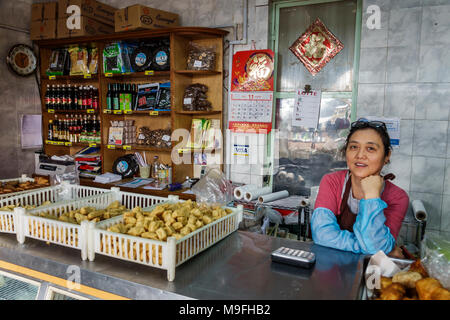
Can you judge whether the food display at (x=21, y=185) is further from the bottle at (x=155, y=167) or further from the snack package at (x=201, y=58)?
the snack package at (x=201, y=58)

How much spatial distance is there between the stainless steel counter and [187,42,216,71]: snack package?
7.62 ft

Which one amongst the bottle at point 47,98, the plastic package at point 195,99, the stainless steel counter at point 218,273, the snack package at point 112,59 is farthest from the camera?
the bottle at point 47,98

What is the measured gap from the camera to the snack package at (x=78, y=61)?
4.07 metres

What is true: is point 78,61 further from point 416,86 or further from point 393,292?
point 393,292

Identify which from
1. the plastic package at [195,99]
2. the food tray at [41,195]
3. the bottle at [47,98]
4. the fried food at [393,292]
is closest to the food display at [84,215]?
the food tray at [41,195]

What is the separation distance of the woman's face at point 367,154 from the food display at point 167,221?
703 mm

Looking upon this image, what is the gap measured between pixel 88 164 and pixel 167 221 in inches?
119

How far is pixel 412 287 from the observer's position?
1.16 meters

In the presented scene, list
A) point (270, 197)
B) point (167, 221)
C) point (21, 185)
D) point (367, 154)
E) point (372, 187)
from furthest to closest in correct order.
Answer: point (270, 197) < point (21, 185) < point (367, 154) < point (372, 187) < point (167, 221)

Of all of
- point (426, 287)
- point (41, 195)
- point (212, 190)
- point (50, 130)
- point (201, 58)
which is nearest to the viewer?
point (426, 287)

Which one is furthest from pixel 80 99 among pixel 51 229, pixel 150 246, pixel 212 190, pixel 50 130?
pixel 150 246

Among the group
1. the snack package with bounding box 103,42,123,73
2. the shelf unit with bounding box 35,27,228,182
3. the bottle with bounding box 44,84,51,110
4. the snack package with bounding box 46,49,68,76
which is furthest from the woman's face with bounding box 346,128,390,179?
the bottle with bounding box 44,84,51,110

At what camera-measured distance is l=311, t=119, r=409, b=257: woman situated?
1560mm

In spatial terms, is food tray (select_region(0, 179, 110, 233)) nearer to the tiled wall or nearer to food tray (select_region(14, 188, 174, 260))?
food tray (select_region(14, 188, 174, 260))
